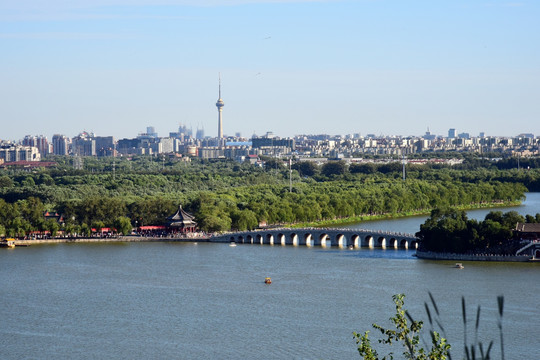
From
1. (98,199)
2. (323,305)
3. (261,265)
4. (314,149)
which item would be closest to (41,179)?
(98,199)

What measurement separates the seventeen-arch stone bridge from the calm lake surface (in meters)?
1.12

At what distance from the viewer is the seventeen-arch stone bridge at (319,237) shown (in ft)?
110

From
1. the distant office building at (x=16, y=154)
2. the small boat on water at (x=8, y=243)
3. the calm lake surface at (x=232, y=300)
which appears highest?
the distant office building at (x=16, y=154)

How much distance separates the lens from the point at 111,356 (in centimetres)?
1767

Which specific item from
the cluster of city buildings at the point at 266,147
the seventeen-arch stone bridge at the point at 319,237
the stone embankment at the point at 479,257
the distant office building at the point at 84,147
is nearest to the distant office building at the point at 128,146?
the cluster of city buildings at the point at 266,147

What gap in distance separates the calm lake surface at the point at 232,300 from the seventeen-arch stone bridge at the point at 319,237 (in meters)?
1.12

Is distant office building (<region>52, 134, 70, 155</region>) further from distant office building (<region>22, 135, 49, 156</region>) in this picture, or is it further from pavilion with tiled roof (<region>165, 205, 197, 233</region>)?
pavilion with tiled roof (<region>165, 205, 197, 233</region>)

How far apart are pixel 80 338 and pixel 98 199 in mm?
20234

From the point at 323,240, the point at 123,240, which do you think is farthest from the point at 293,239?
the point at 123,240

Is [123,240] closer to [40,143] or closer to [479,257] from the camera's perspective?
[479,257]

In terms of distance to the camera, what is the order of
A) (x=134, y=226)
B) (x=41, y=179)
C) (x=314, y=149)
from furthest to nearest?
1. (x=314, y=149)
2. (x=41, y=179)
3. (x=134, y=226)

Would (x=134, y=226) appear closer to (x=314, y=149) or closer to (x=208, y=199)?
(x=208, y=199)

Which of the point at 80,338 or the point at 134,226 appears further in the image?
the point at 134,226

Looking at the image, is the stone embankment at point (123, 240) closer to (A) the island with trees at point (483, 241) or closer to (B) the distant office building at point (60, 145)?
(A) the island with trees at point (483, 241)
